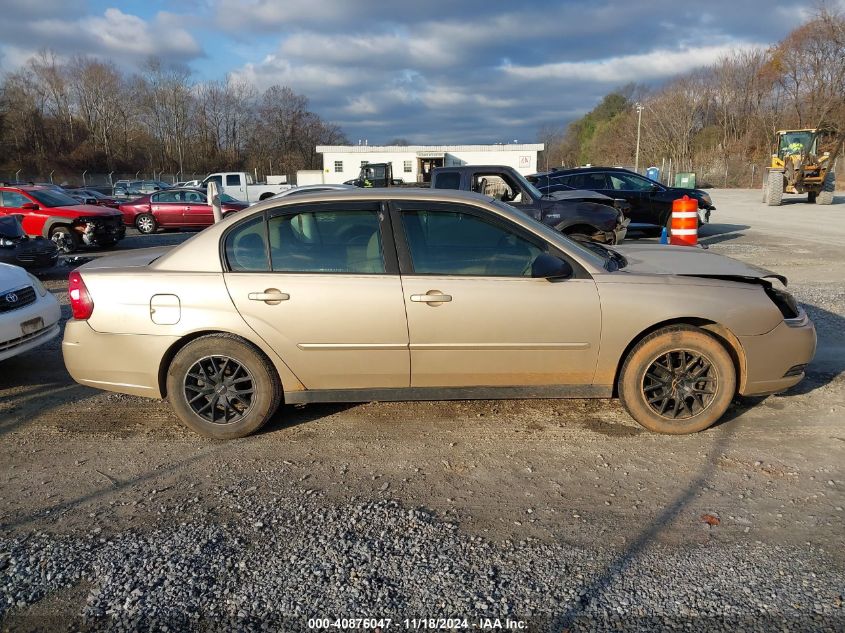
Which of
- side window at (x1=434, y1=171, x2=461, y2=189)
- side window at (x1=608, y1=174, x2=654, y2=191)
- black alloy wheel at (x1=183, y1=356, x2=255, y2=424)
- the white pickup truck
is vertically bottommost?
black alloy wheel at (x1=183, y1=356, x2=255, y2=424)

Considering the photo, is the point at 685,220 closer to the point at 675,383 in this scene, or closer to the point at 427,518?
the point at 675,383

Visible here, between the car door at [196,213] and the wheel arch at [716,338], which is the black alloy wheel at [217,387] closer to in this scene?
the wheel arch at [716,338]

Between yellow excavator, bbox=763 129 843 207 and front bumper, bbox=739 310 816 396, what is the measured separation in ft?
91.5

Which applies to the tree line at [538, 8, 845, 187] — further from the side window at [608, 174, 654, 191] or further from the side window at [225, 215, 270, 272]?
the side window at [225, 215, 270, 272]

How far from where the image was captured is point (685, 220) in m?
9.26

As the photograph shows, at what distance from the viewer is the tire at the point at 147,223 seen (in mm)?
19828

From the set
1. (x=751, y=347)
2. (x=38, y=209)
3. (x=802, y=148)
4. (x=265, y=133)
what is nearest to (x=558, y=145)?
(x=265, y=133)

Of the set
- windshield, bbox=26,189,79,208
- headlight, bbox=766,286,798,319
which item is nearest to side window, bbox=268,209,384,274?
headlight, bbox=766,286,798,319

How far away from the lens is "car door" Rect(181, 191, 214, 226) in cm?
1958

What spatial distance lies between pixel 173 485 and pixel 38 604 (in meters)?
1.02

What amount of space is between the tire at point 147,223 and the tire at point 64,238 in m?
5.72

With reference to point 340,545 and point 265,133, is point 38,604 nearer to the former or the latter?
point 340,545

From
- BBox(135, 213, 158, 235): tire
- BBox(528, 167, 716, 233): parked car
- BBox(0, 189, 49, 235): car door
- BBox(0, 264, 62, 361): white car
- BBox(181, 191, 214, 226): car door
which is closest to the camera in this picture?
BBox(0, 264, 62, 361): white car

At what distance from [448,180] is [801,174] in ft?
82.9
